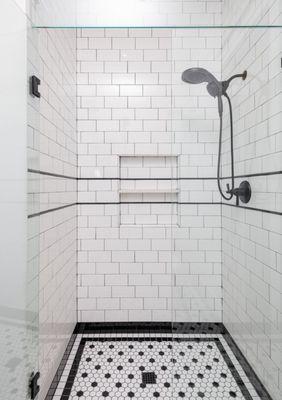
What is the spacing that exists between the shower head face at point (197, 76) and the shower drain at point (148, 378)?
203 centimetres

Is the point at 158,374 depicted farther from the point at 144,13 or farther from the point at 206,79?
the point at 144,13

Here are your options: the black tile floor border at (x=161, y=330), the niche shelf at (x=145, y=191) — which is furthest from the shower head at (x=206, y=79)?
the black tile floor border at (x=161, y=330)

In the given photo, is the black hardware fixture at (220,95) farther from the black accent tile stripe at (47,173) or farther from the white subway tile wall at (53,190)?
the black accent tile stripe at (47,173)

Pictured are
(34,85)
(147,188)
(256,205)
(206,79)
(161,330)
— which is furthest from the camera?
(147,188)

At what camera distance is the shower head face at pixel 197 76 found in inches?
70.7

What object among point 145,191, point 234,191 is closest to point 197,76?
point 234,191


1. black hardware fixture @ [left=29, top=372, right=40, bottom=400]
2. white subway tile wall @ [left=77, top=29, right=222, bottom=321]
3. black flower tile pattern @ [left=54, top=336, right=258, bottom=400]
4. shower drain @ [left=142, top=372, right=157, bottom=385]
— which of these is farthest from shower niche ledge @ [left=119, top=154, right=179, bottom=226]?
black hardware fixture @ [left=29, top=372, right=40, bottom=400]

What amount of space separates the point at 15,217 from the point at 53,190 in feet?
2.05

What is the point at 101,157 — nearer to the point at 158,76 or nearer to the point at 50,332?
the point at 158,76

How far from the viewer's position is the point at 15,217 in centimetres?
112

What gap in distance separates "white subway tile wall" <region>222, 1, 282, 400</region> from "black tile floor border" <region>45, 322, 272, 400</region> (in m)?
0.05

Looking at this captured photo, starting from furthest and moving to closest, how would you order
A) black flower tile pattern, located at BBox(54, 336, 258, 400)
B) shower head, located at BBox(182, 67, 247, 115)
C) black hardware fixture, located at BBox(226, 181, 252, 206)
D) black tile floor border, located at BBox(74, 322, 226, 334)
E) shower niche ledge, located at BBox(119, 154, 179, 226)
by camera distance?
shower niche ledge, located at BBox(119, 154, 179, 226)
black tile floor border, located at BBox(74, 322, 226, 334)
shower head, located at BBox(182, 67, 247, 115)
black hardware fixture, located at BBox(226, 181, 252, 206)
black flower tile pattern, located at BBox(54, 336, 258, 400)

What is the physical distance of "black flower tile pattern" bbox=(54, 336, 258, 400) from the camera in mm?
1551

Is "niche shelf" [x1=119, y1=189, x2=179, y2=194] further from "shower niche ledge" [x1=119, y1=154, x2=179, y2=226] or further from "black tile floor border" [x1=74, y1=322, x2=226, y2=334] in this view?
"black tile floor border" [x1=74, y1=322, x2=226, y2=334]
